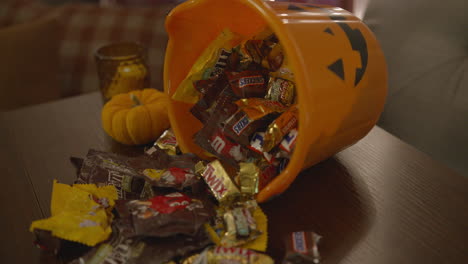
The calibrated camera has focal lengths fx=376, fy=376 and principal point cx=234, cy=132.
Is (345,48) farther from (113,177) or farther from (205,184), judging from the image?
(113,177)

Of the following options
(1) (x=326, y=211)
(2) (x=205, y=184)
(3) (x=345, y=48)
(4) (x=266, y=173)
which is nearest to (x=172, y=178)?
(2) (x=205, y=184)

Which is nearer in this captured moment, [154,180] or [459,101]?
[154,180]

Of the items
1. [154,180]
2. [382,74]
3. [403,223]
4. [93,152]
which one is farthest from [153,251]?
[382,74]

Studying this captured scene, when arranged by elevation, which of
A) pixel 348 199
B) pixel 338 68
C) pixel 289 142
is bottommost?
pixel 348 199

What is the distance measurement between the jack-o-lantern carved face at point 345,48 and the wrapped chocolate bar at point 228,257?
0.31 meters

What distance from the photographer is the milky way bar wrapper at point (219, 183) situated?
2.02 ft

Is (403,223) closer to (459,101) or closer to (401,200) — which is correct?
(401,200)

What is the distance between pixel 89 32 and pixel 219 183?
133 centimetres

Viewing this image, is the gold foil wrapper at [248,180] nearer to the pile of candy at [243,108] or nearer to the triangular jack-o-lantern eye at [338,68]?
the pile of candy at [243,108]

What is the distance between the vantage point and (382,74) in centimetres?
70

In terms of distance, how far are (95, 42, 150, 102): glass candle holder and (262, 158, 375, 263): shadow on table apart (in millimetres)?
508

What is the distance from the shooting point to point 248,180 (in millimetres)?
618

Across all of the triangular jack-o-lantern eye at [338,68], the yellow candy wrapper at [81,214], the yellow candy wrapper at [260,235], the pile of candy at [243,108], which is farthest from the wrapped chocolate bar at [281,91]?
the yellow candy wrapper at [81,214]

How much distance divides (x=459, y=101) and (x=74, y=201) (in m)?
0.95
